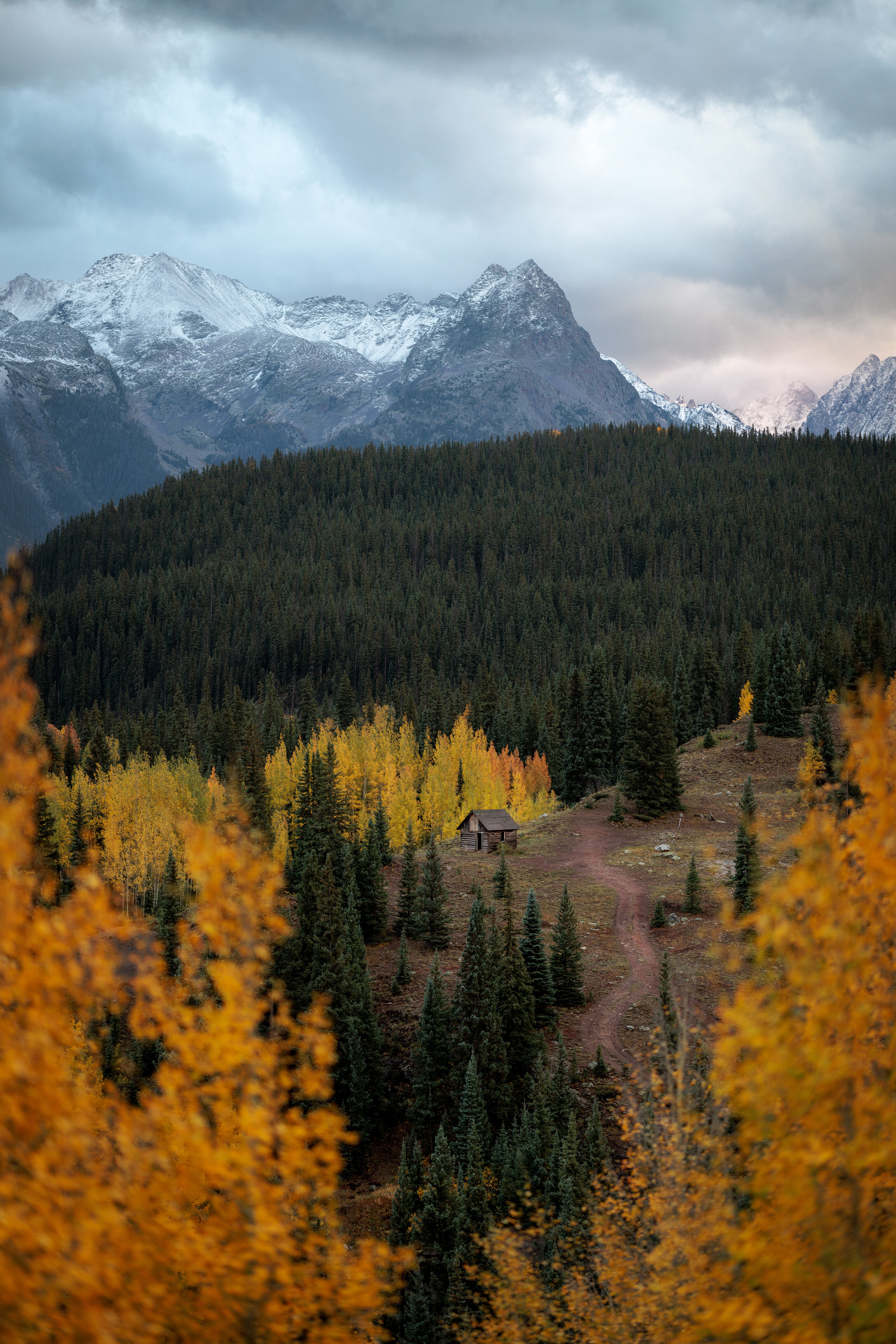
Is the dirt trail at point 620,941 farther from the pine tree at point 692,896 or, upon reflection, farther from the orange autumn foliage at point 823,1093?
the orange autumn foliage at point 823,1093

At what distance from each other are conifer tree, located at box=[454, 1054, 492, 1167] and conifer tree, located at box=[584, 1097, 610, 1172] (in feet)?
13.8

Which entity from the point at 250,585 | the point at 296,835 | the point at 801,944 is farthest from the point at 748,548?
the point at 801,944

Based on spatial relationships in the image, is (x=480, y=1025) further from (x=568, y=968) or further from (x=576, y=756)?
(x=576, y=756)

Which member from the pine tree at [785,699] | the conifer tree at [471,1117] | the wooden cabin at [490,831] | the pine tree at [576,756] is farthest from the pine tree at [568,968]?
the pine tree at [576,756]

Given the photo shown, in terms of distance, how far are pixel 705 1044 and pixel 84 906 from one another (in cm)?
1866

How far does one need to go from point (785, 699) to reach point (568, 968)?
44058 mm

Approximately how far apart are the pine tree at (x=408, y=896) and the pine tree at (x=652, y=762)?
23.5 metres

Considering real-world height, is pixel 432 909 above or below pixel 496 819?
below

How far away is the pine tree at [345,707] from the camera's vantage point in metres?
124

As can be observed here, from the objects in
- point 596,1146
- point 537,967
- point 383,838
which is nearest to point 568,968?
point 537,967

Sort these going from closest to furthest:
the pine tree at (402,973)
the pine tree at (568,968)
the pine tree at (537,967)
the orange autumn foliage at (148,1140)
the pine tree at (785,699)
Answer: the orange autumn foliage at (148,1140) < the pine tree at (537,967) < the pine tree at (568,968) < the pine tree at (402,973) < the pine tree at (785,699)

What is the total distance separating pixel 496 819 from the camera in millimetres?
Answer: 57219

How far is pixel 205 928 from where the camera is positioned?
7914 millimetres

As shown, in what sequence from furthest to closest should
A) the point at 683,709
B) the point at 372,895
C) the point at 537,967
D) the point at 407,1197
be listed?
1. the point at 683,709
2. the point at 372,895
3. the point at 537,967
4. the point at 407,1197
